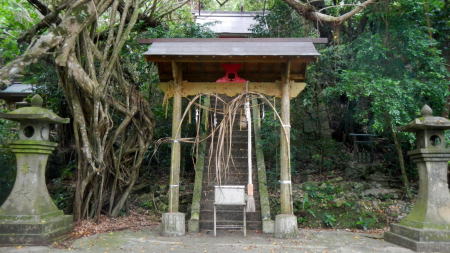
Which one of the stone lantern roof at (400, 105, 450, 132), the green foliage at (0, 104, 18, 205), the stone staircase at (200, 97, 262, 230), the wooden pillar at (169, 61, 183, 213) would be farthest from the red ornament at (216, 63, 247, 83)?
the green foliage at (0, 104, 18, 205)

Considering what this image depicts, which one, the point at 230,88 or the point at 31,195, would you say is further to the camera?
the point at 230,88

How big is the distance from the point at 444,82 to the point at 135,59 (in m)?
7.17

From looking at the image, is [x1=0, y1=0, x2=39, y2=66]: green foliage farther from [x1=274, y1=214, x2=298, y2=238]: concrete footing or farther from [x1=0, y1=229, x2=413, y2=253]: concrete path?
[x1=274, y1=214, x2=298, y2=238]: concrete footing

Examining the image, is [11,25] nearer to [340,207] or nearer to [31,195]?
[31,195]

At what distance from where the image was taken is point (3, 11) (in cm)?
787

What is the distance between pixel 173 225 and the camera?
19.2 feet

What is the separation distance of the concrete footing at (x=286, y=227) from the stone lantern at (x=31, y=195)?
3.52 metres

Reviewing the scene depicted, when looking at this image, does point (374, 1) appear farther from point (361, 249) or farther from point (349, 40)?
point (361, 249)

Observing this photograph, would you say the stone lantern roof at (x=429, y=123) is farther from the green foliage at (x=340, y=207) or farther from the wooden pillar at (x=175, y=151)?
the wooden pillar at (x=175, y=151)

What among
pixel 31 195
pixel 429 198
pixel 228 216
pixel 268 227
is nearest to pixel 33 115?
pixel 31 195

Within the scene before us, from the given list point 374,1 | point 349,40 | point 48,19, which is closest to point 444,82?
point 374,1

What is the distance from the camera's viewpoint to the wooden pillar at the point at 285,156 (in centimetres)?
594

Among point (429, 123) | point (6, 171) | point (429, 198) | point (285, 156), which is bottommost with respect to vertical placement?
point (429, 198)

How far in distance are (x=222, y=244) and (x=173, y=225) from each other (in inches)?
40.4
